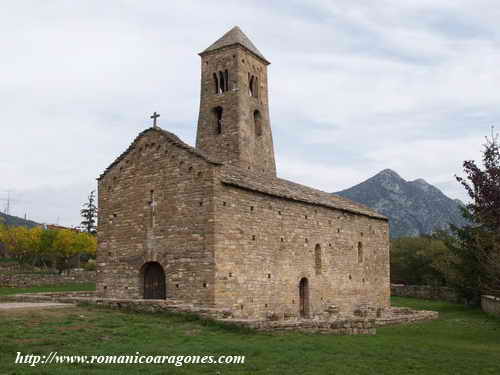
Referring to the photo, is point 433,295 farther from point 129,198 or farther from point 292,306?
point 129,198

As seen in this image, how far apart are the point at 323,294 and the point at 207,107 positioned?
1345cm

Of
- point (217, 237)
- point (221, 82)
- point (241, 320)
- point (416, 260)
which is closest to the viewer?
point (241, 320)

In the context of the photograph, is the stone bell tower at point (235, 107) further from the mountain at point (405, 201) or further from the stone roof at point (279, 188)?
the mountain at point (405, 201)

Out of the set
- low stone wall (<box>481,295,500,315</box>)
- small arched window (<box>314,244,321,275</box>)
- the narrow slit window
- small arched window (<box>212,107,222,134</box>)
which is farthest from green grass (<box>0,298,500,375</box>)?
the narrow slit window

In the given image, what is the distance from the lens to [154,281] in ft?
64.3

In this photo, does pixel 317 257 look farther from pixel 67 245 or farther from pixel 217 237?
pixel 67 245

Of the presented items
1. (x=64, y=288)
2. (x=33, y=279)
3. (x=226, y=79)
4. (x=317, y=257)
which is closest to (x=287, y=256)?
(x=317, y=257)

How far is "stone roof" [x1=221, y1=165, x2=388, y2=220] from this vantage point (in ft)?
64.6

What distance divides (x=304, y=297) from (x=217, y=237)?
6828 mm

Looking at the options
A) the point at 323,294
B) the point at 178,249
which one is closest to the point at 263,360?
the point at 178,249

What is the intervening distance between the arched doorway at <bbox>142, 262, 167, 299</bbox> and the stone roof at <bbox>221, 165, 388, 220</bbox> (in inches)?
168

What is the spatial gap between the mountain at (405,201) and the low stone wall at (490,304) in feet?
340

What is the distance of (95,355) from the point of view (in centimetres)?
1012

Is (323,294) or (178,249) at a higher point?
(178,249)
